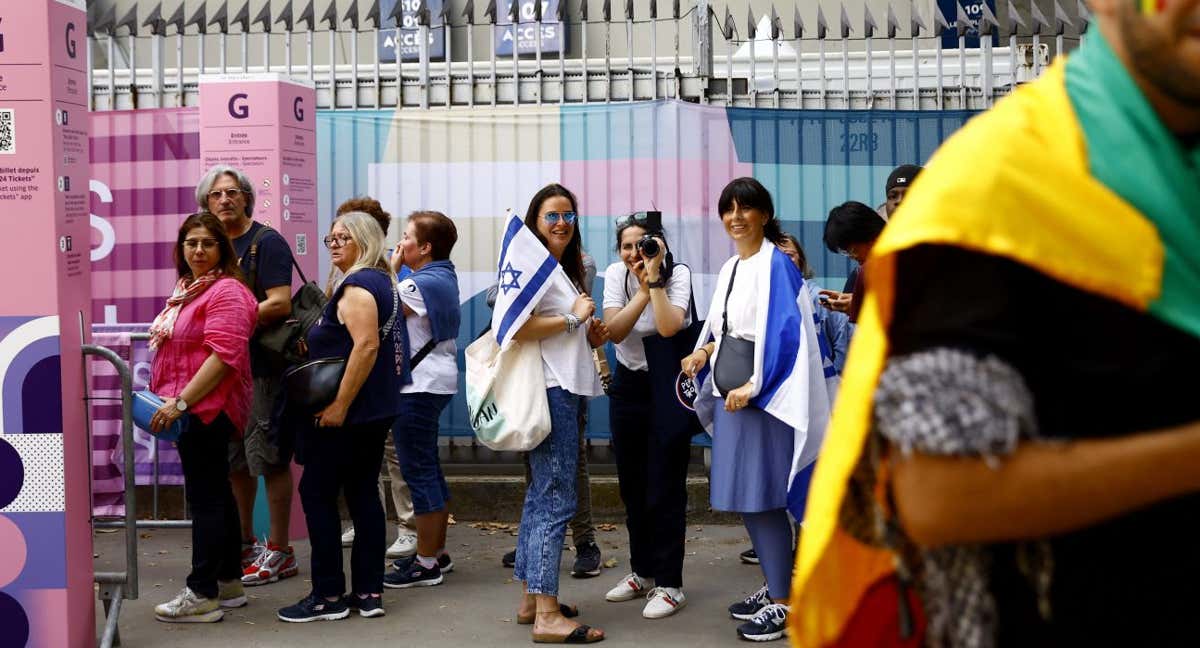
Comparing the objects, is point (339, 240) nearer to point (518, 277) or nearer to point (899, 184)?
point (518, 277)

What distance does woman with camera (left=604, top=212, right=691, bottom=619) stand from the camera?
6.37 meters

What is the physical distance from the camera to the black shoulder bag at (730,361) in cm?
586

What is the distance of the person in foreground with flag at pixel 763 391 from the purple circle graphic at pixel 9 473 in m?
2.69

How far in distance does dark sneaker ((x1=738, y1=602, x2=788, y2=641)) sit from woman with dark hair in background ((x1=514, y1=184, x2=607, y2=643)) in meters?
0.62

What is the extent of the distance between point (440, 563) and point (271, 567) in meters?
0.84

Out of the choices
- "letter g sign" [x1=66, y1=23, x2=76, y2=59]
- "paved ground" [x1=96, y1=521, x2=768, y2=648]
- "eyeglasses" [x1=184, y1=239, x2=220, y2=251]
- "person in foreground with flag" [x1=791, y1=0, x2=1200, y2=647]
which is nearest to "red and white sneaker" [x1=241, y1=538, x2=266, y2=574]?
"paved ground" [x1=96, y1=521, x2=768, y2=648]

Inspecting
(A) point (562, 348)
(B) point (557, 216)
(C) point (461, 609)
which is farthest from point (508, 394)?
(C) point (461, 609)

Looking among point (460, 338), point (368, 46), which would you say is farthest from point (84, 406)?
point (368, 46)

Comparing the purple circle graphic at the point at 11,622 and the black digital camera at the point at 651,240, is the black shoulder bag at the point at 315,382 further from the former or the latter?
the purple circle graphic at the point at 11,622

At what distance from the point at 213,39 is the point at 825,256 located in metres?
4.93

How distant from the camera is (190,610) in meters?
6.30

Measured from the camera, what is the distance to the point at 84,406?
5.57 meters

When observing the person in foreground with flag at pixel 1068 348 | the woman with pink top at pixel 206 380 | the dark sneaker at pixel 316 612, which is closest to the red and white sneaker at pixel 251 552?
the woman with pink top at pixel 206 380

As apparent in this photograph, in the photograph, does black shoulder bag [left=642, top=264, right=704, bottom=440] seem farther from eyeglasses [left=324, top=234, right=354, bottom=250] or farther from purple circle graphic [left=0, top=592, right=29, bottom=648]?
purple circle graphic [left=0, top=592, right=29, bottom=648]
